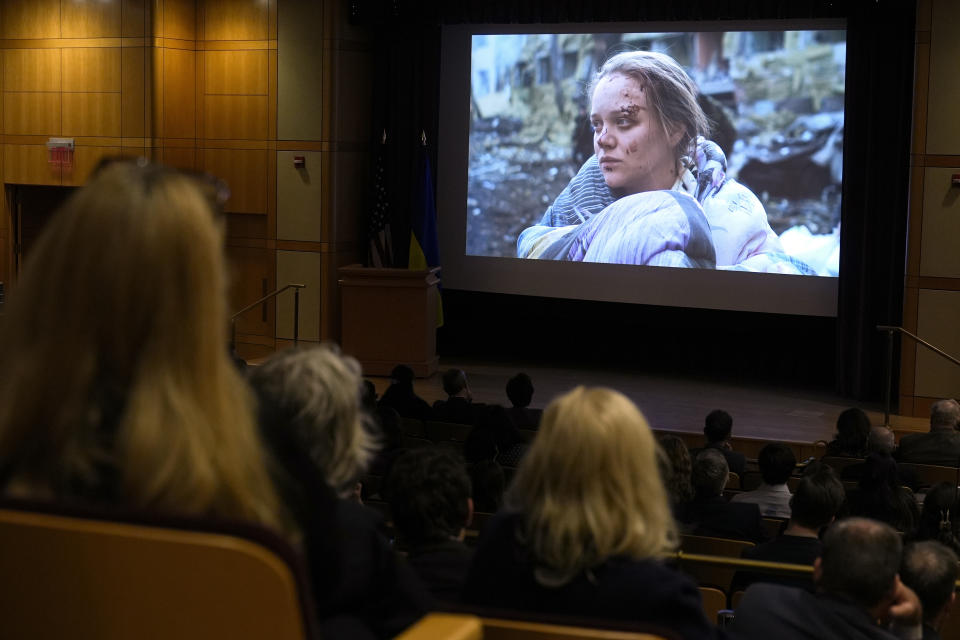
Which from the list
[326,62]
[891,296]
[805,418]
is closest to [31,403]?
[805,418]

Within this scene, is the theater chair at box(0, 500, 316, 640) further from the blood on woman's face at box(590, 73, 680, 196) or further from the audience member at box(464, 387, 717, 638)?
the blood on woman's face at box(590, 73, 680, 196)

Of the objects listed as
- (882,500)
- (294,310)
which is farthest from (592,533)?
(294,310)

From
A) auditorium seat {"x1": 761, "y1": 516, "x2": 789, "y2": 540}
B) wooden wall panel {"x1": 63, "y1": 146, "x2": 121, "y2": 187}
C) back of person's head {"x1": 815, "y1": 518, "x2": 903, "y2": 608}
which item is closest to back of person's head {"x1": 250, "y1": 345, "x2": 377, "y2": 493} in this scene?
back of person's head {"x1": 815, "y1": 518, "x2": 903, "y2": 608}

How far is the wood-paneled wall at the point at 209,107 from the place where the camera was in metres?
10.9

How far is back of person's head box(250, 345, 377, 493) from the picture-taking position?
6.03ft

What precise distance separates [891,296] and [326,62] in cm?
564

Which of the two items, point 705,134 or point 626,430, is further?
point 705,134

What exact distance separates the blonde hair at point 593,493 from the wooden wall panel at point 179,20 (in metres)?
10.1

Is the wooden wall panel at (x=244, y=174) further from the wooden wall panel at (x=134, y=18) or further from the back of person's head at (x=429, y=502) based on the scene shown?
the back of person's head at (x=429, y=502)

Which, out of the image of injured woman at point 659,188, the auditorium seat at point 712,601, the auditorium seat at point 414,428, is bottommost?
the auditorium seat at point 414,428

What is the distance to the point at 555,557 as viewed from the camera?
1.80m

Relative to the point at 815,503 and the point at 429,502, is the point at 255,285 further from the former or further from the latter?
the point at 429,502

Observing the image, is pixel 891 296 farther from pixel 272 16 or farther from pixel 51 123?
pixel 51 123

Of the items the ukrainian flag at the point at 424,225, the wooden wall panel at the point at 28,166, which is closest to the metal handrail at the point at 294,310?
the ukrainian flag at the point at 424,225
